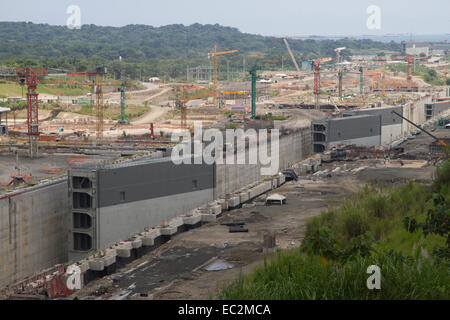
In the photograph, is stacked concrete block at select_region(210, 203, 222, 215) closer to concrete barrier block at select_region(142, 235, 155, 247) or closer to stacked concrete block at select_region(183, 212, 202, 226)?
stacked concrete block at select_region(183, 212, 202, 226)

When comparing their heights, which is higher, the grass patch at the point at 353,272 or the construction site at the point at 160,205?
the grass patch at the point at 353,272

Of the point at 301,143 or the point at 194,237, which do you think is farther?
the point at 301,143

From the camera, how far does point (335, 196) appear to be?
36.5 meters

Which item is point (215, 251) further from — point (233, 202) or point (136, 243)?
point (233, 202)

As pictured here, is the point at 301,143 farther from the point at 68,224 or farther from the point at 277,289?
the point at 277,289

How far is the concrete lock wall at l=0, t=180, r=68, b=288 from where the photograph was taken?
96.3 feet

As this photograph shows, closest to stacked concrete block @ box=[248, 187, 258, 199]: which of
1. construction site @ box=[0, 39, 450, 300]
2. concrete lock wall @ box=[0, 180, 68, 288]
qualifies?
construction site @ box=[0, 39, 450, 300]

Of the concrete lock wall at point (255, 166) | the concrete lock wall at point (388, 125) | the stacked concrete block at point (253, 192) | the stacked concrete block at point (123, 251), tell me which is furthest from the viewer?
the concrete lock wall at point (388, 125)

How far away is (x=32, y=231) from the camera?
31094mm


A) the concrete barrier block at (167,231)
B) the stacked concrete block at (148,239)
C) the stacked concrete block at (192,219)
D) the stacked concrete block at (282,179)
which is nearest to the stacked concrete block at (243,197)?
the stacked concrete block at (282,179)

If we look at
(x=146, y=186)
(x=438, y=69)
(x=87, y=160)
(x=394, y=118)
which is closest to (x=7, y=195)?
(x=146, y=186)

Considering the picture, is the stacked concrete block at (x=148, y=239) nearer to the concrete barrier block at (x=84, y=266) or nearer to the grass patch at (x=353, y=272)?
the concrete barrier block at (x=84, y=266)

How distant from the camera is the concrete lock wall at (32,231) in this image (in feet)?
96.3

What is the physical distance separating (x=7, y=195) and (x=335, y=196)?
610 inches
